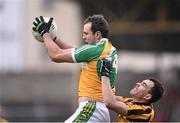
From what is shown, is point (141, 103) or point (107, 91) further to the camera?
point (141, 103)

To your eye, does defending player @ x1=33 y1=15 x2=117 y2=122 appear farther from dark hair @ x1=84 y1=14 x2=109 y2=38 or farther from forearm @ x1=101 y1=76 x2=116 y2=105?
forearm @ x1=101 y1=76 x2=116 y2=105

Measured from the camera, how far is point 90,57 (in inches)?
419

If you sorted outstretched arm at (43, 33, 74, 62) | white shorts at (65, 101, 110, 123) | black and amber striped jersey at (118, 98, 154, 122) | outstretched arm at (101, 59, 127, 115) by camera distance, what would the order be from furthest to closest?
black and amber striped jersey at (118, 98, 154, 122), white shorts at (65, 101, 110, 123), outstretched arm at (43, 33, 74, 62), outstretched arm at (101, 59, 127, 115)

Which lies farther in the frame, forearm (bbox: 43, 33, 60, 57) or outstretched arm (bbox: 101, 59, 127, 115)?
forearm (bbox: 43, 33, 60, 57)

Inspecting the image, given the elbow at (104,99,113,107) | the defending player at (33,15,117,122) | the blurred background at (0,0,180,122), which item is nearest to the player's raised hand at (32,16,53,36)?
the defending player at (33,15,117,122)

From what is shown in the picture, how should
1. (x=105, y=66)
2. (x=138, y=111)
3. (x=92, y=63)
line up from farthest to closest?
(x=138, y=111) → (x=92, y=63) → (x=105, y=66)

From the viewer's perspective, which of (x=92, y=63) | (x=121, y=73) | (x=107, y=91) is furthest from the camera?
(x=121, y=73)

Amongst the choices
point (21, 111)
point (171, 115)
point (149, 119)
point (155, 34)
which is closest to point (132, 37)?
point (155, 34)

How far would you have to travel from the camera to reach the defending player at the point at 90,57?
419 inches

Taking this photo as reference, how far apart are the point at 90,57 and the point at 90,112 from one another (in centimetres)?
63

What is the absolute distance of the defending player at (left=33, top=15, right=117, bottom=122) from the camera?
1063 centimetres

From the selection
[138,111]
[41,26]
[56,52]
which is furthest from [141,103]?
[41,26]

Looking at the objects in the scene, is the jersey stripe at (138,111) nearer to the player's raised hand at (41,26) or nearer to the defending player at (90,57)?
the defending player at (90,57)

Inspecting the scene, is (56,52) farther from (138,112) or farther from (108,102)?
(138,112)
